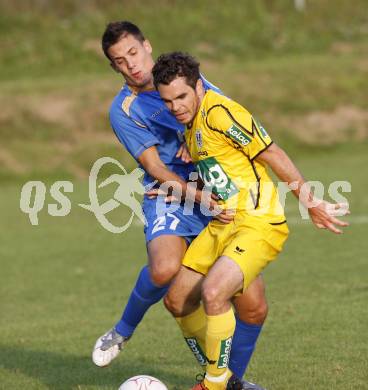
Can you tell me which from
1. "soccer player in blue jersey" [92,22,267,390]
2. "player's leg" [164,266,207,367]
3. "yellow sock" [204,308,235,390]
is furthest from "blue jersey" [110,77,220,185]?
"yellow sock" [204,308,235,390]

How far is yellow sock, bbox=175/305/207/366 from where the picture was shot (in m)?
6.47

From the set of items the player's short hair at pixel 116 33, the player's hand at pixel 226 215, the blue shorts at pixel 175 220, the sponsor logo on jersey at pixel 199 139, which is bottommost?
the blue shorts at pixel 175 220

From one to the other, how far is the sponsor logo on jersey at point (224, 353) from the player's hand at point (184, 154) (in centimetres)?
148

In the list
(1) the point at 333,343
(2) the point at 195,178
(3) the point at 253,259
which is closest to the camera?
(3) the point at 253,259

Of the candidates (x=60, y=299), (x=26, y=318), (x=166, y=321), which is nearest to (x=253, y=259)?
(x=166, y=321)

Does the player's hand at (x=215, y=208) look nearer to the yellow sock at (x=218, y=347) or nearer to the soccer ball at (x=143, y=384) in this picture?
the yellow sock at (x=218, y=347)

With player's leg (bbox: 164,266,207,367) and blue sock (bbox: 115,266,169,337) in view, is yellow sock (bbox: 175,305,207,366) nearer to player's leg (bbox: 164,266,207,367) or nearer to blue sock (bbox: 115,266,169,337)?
player's leg (bbox: 164,266,207,367)

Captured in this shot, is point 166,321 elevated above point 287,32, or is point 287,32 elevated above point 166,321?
point 287,32

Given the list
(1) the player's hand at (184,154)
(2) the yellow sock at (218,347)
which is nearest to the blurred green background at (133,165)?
(2) the yellow sock at (218,347)

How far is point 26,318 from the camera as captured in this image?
10148 millimetres

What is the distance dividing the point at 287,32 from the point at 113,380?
26.8 meters

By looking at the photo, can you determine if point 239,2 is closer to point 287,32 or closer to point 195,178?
point 287,32

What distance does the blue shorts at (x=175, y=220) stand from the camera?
6.90 m

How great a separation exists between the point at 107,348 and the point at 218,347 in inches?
52.6
